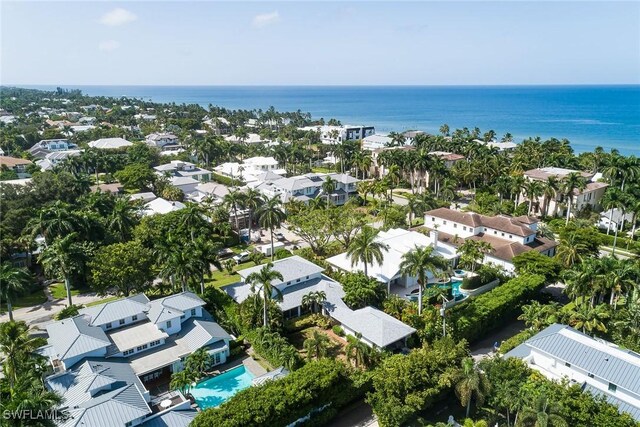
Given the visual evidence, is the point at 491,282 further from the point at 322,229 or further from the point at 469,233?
the point at 322,229

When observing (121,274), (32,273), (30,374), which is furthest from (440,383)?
(32,273)

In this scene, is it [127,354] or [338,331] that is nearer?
[127,354]

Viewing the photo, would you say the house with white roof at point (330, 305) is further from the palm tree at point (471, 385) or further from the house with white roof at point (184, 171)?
the house with white roof at point (184, 171)

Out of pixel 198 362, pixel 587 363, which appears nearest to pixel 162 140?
pixel 198 362

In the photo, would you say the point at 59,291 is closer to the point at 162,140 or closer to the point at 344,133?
the point at 162,140

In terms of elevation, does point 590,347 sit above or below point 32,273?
above

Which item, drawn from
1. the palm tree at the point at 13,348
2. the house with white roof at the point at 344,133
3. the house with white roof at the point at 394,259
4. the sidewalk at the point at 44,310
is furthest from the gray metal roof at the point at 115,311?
the house with white roof at the point at 344,133
